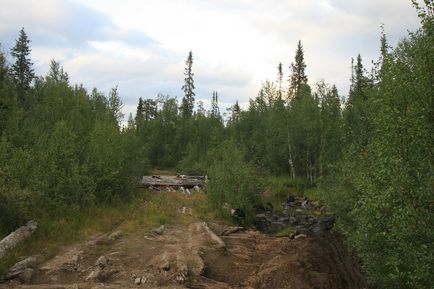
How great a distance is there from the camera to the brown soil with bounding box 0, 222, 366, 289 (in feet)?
49.2

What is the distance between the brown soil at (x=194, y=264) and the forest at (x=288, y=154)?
1856 mm

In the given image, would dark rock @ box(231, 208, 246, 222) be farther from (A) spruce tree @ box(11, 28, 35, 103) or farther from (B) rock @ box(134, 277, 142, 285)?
(A) spruce tree @ box(11, 28, 35, 103)

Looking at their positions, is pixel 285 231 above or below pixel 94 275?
below

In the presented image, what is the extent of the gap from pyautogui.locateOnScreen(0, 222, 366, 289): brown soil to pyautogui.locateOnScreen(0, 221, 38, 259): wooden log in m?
1.72

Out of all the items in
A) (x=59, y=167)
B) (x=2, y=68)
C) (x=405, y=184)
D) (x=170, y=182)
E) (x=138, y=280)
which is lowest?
(x=138, y=280)

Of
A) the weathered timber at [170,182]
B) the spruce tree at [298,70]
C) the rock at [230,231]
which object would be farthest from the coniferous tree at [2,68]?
the spruce tree at [298,70]

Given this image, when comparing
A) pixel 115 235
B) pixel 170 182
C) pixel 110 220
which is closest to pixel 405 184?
pixel 115 235

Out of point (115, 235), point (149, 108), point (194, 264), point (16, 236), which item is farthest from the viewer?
point (149, 108)

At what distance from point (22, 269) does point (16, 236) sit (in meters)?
2.73

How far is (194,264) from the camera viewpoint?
16.6 metres

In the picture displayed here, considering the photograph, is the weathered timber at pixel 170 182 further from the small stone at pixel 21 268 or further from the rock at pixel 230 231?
the small stone at pixel 21 268

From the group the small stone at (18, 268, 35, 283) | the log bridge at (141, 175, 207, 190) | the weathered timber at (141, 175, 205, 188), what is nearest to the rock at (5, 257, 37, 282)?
the small stone at (18, 268, 35, 283)

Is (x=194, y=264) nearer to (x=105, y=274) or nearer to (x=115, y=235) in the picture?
(x=105, y=274)

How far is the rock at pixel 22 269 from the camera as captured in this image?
1470cm
